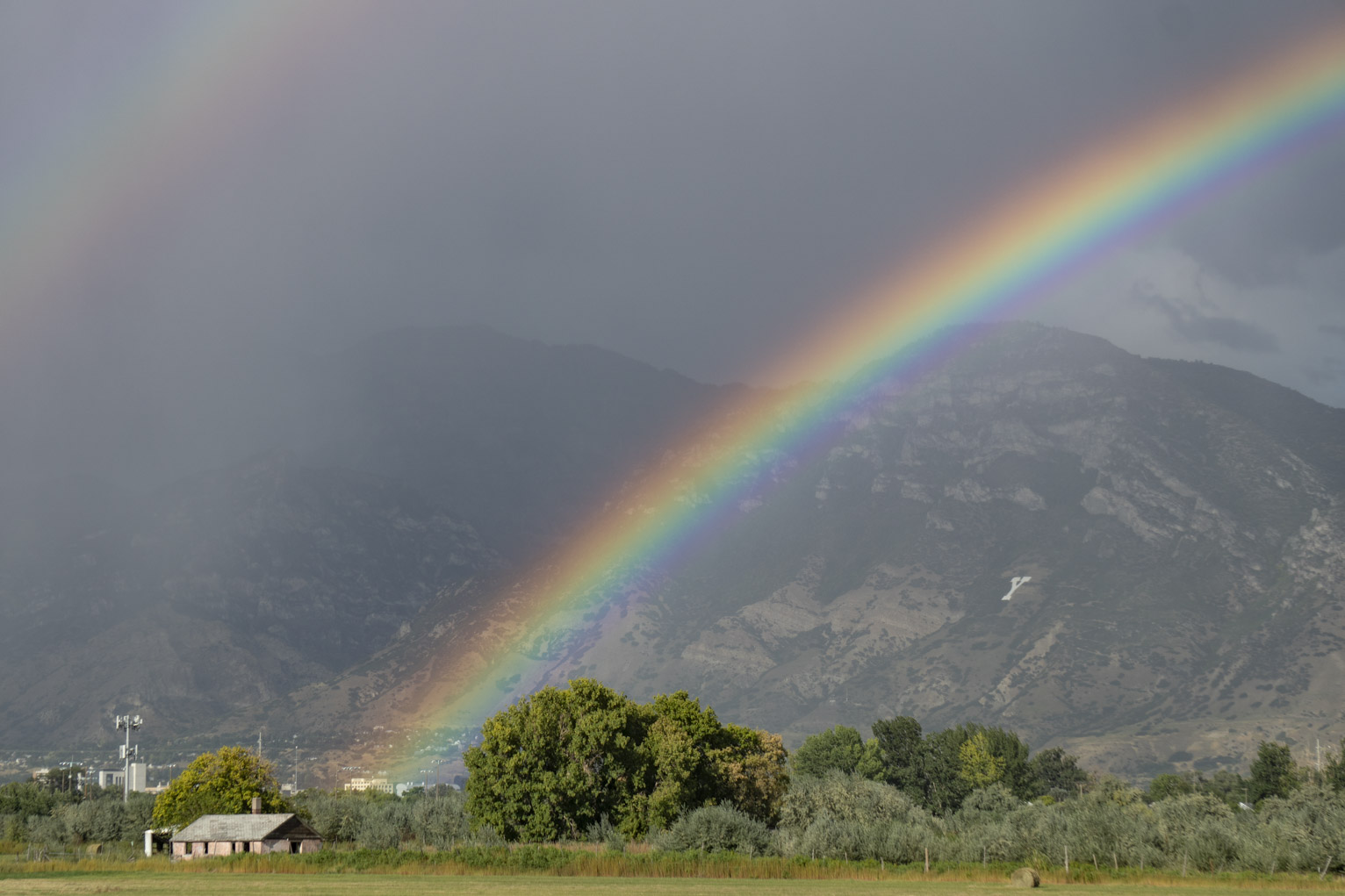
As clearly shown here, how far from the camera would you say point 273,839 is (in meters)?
102

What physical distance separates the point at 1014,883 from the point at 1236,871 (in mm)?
14751

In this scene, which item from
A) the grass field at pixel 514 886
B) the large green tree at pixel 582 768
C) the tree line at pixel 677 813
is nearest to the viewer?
the grass field at pixel 514 886

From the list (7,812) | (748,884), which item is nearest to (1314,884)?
(748,884)

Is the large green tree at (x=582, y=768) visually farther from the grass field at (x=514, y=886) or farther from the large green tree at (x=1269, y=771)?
the large green tree at (x=1269, y=771)

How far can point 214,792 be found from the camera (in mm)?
119188

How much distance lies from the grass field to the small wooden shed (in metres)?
29.1

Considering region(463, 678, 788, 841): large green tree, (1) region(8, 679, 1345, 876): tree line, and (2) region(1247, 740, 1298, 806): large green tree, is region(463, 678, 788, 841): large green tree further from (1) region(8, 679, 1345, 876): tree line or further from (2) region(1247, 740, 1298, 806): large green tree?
(2) region(1247, 740, 1298, 806): large green tree

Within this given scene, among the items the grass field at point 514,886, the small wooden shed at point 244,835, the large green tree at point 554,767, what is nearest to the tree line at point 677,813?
the large green tree at point 554,767

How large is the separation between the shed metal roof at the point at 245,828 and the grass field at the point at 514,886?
1163 inches

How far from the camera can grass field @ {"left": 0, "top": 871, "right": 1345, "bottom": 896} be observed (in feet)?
185

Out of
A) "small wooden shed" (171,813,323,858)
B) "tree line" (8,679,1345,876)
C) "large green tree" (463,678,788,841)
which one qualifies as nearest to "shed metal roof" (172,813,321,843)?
"small wooden shed" (171,813,323,858)

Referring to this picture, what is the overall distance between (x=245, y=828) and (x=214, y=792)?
1862 cm

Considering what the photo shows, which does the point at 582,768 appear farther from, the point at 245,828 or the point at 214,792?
the point at 214,792

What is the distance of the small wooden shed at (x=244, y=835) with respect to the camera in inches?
3984
